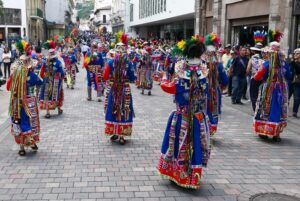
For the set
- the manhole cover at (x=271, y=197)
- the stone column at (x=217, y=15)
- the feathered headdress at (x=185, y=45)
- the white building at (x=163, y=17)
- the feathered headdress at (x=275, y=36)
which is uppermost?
the white building at (x=163, y=17)

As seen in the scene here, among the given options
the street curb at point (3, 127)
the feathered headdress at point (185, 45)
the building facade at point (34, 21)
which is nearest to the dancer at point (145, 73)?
the street curb at point (3, 127)

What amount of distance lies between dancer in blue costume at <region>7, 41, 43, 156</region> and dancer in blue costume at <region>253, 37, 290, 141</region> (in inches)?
167

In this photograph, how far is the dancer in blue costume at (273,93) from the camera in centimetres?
761

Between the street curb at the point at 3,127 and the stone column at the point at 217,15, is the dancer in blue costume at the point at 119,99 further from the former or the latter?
the stone column at the point at 217,15

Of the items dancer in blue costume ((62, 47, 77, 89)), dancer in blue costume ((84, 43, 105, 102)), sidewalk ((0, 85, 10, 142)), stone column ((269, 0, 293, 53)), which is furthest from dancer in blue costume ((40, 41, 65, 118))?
stone column ((269, 0, 293, 53))

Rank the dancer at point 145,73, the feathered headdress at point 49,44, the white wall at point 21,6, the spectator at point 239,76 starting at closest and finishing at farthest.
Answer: the feathered headdress at point 49,44, the spectator at point 239,76, the dancer at point 145,73, the white wall at point 21,6

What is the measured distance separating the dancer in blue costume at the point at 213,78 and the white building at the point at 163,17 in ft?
43.8

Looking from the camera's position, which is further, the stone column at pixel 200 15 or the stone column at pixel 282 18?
the stone column at pixel 200 15

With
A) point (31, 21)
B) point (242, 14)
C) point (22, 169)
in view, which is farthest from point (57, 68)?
point (31, 21)

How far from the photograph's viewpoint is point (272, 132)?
771cm

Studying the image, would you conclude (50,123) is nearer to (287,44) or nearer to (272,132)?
(272,132)

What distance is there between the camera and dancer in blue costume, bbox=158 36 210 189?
516cm

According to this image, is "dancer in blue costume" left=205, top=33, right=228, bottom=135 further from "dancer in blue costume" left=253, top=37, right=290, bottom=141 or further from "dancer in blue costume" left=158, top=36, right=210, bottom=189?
"dancer in blue costume" left=158, top=36, right=210, bottom=189

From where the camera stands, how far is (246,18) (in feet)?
60.8
